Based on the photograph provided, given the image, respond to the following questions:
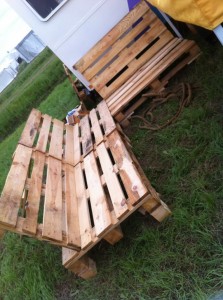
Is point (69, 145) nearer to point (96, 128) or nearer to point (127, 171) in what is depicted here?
point (96, 128)

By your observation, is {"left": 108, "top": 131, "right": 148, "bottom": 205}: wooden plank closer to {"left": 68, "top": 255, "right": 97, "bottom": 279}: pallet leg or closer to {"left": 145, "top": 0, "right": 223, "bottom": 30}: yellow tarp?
{"left": 68, "top": 255, "right": 97, "bottom": 279}: pallet leg

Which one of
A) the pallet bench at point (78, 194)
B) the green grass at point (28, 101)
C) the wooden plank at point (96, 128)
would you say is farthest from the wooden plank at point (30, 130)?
the green grass at point (28, 101)

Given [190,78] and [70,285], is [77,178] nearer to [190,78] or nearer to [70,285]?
[70,285]

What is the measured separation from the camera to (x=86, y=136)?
4324mm

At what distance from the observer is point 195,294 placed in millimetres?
2189

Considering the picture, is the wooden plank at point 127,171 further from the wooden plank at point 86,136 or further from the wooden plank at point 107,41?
the wooden plank at point 107,41

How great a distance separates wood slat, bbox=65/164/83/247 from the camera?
278 centimetres

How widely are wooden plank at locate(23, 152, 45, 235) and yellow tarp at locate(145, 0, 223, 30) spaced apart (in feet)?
5.86

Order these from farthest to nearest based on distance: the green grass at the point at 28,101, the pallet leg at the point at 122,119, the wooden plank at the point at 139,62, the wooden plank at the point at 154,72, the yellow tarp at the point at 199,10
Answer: the green grass at the point at 28,101 < the wooden plank at the point at 139,62 < the pallet leg at the point at 122,119 < the wooden plank at the point at 154,72 < the yellow tarp at the point at 199,10

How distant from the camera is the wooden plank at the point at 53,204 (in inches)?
105

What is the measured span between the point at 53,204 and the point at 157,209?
2.89 feet

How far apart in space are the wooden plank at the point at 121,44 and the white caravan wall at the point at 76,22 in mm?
451

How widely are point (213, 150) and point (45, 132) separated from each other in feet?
7.20

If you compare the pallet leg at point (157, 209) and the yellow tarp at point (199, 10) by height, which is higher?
the yellow tarp at point (199, 10)
